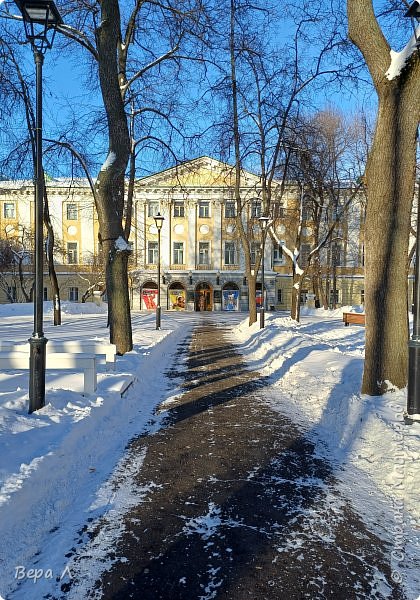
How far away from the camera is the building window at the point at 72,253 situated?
4759cm

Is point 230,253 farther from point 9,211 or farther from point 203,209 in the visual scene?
point 9,211

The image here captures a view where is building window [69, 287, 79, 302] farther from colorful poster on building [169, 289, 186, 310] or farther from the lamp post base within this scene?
the lamp post base

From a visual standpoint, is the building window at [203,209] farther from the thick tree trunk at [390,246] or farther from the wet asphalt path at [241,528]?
the wet asphalt path at [241,528]

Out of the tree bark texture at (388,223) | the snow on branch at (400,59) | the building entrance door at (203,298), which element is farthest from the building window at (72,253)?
the snow on branch at (400,59)

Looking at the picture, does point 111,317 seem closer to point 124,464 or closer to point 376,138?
point 124,464

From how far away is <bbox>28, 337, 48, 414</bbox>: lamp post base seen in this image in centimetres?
529

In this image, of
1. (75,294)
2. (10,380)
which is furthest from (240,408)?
(75,294)

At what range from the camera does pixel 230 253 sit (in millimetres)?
47250

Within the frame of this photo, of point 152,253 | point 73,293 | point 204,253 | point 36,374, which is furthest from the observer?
point 73,293

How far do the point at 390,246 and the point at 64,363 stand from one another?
5167mm

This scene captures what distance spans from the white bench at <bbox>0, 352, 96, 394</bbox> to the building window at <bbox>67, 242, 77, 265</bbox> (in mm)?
43519

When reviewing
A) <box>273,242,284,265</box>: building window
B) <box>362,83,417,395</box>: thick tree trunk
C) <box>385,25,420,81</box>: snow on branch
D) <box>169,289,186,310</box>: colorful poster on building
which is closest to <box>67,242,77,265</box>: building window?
<box>169,289,186,310</box>: colorful poster on building

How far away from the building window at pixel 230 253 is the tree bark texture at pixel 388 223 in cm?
4083

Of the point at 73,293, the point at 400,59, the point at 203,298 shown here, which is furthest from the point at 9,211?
the point at 400,59
